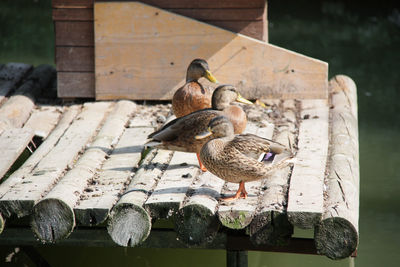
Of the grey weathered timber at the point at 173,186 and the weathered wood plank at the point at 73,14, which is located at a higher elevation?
the weathered wood plank at the point at 73,14

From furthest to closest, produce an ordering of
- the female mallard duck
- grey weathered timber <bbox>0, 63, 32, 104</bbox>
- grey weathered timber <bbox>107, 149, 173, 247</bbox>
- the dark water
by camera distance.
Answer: grey weathered timber <bbox>0, 63, 32, 104</bbox> < the dark water < the female mallard duck < grey weathered timber <bbox>107, 149, 173, 247</bbox>

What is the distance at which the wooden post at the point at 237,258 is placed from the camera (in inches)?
166

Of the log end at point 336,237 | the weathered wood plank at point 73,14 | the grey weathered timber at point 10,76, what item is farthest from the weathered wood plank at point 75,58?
the log end at point 336,237

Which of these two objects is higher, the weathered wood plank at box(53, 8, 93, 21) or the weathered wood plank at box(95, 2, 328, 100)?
the weathered wood plank at box(53, 8, 93, 21)

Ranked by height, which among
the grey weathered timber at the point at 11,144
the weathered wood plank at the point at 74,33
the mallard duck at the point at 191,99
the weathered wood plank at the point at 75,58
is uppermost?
the weathered wood plank at the point at 74,33

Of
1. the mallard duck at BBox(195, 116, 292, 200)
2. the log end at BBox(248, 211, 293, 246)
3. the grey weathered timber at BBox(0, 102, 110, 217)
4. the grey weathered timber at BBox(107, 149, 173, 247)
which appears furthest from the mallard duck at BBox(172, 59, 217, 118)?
the log end at BBox(248, 211, 293, 246)

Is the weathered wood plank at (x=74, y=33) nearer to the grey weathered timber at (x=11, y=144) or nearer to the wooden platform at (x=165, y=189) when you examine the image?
the wooden platform at (x=165, y=189)

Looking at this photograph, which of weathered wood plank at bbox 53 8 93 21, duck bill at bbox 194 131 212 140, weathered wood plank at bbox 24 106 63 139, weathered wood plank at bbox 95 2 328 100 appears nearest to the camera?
duck bill at bbox 194 131 212 140

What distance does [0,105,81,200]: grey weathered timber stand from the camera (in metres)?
4.25

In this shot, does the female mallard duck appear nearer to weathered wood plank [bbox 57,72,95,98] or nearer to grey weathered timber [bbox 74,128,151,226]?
grey weathered timber [bbox 74,128,151,226]

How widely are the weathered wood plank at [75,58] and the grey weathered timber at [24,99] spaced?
398 mm

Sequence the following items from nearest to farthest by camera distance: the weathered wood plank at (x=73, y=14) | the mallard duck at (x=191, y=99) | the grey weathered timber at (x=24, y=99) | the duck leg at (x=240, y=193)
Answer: the duck leg at (x=240, y=193) < the mallard duck at (x=191, y=99) < the grey weathered timber at (x=24, y=99) < the weathered wood plank at (x=73, y=14)

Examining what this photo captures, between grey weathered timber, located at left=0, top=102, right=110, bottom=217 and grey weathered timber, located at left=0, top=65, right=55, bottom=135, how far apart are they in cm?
47

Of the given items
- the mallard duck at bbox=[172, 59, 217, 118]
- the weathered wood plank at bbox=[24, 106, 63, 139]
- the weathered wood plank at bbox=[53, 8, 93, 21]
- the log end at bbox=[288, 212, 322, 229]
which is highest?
the weathered wood plank at bbox=[53, 8, 93, 21]
